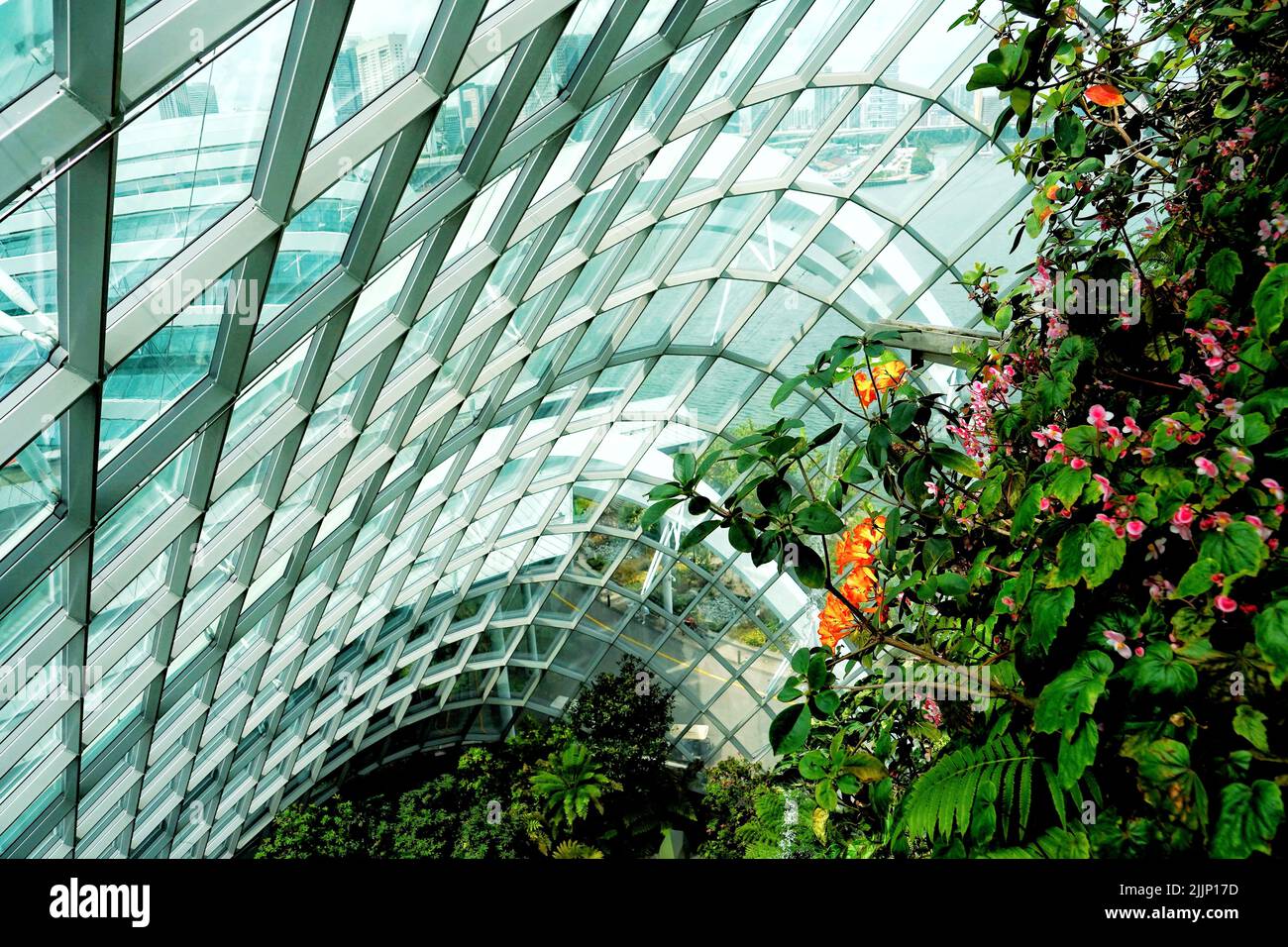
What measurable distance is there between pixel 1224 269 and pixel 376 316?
8.22 m

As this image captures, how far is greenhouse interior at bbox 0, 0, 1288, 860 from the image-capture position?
3244 millimetres

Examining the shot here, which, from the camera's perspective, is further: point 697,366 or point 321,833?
point 321,833

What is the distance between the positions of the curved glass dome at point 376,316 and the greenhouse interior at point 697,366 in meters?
0.05

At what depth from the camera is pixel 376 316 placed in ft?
31.4

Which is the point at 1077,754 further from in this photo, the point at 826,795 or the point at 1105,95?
the point at 1105,95

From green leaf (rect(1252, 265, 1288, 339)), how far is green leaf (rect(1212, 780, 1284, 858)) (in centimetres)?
149

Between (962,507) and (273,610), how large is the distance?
13118 mm

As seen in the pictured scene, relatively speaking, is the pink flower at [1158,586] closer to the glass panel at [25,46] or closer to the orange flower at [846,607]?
the orange flower at [846,607]

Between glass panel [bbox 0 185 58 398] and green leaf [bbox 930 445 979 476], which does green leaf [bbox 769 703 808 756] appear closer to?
green leaf [bbox 930 445 979 476]

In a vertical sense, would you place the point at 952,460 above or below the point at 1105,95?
below

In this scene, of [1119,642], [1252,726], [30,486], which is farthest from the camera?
[30,486]

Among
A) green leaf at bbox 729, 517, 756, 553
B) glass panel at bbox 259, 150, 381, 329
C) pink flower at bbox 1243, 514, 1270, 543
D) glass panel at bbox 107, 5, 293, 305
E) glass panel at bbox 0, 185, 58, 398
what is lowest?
pink flower at bbox 1243, 514, 1270, 543

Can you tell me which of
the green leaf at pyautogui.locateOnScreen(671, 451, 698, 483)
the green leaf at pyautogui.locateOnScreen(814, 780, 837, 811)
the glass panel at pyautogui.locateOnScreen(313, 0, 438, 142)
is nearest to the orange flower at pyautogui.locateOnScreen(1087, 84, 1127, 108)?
the green leaf at pyautogui.locateOnScreen(671, 451, 698, 483)

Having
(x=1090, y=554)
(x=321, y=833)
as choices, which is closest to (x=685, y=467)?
(x=1090, y=554)
